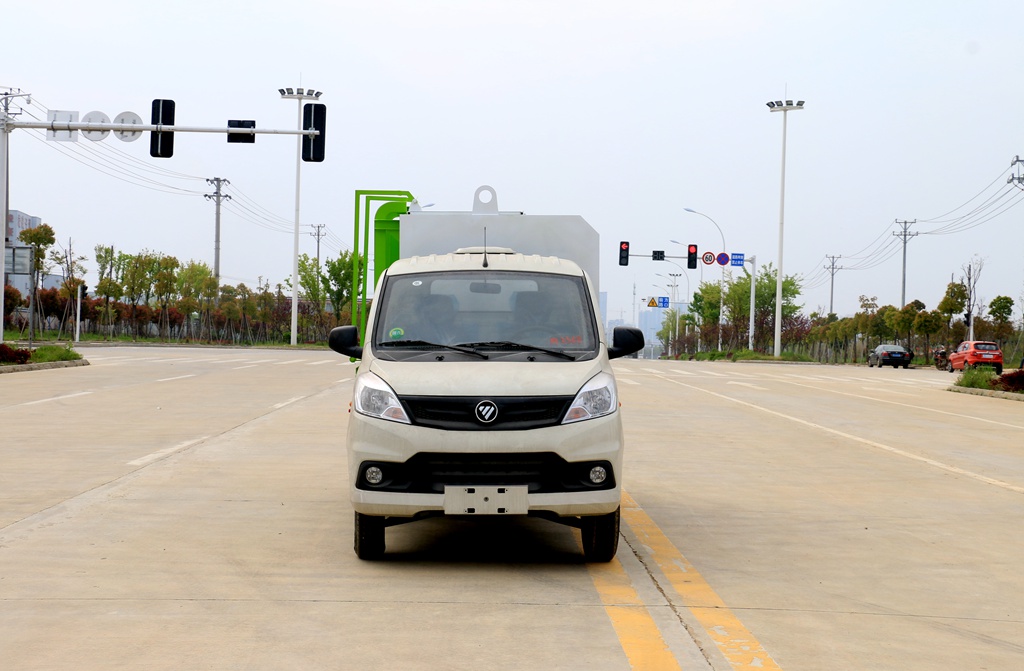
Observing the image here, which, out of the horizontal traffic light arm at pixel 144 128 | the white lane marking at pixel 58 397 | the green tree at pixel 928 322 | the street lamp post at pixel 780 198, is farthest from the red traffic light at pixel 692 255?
the white lane marking at pixel 58 397

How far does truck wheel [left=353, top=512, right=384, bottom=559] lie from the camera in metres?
6.44

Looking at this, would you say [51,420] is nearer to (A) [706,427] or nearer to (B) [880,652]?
(A) [706,427]

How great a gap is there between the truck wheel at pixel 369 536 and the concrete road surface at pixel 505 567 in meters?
0.13

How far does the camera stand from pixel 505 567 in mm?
6465

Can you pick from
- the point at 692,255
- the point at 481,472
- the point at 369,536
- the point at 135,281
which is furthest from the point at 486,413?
the point at 135,281

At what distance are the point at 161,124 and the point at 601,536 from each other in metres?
24.6

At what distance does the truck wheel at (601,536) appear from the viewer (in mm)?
6445

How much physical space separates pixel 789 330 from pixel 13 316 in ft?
181

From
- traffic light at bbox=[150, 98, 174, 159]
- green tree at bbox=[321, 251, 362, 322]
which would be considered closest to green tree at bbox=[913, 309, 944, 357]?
green tree at bbox=[321, 251, 362, 322]

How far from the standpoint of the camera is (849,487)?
10203mm

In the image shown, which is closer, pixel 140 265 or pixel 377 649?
pixel 377 649

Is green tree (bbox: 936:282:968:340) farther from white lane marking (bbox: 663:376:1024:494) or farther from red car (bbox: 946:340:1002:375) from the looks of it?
white lane marking (bbox: 663:376:1024:494)

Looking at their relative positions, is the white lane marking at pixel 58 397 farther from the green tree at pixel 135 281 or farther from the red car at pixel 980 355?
the green tree at pixel 135 281

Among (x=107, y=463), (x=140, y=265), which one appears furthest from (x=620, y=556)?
(x=140, y=265)
